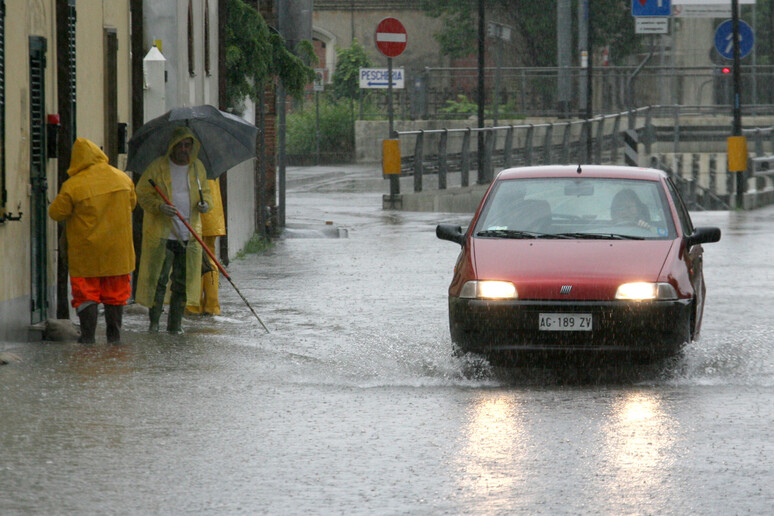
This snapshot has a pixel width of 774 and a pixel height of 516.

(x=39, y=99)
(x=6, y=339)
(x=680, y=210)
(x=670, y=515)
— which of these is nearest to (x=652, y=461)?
(x=670, y=515)

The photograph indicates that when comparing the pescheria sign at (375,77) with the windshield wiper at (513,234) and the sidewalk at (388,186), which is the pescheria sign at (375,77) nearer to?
the sidewalk at (388,186)

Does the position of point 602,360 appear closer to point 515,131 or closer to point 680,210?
point 680,210

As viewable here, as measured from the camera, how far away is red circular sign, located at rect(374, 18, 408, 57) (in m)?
29.2

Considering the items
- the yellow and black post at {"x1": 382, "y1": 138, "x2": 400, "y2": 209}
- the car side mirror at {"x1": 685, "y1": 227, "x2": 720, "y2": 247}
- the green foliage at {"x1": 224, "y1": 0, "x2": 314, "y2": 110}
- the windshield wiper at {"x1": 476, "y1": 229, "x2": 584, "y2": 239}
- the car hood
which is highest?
the green foliage at {"x1": 224, "y1": 0, "x2": 314, "y2": 110}

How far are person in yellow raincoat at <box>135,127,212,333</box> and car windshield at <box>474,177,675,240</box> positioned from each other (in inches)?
99.5

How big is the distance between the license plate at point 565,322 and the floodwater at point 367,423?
14.8 inches

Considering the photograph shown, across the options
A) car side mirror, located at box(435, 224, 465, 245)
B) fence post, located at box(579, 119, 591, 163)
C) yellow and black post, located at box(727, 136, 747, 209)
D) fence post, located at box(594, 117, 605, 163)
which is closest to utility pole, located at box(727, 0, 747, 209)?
yellow and black post, located at box(727, 136, 747, 209)

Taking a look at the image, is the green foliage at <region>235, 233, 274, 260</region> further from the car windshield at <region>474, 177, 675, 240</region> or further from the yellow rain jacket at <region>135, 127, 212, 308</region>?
the car windshield at <region>474, 177, 675, 240</region>

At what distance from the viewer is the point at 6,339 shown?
11.0 meters

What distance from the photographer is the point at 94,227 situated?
11133mm

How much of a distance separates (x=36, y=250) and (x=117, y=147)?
2.38 meters

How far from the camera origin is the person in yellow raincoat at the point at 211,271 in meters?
13.6

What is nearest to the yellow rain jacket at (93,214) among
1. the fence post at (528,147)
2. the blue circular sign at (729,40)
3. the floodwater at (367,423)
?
the floodwater at (367,423)

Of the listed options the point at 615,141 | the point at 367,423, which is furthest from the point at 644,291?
the point at 615,141
